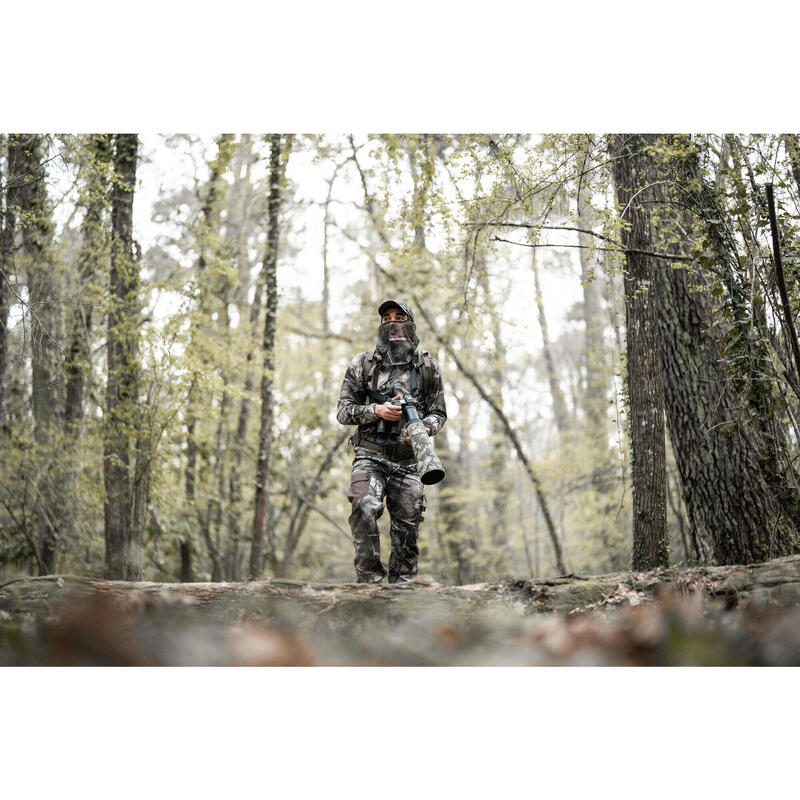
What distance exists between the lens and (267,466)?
828cm

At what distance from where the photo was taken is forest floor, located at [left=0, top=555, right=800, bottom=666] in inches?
127

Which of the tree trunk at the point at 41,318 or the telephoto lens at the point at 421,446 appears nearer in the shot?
the telephoto lens at the point at 421,446

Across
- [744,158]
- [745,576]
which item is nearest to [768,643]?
[745,576]

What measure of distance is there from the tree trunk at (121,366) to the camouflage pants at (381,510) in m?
3.25

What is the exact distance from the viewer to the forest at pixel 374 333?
4.44 m

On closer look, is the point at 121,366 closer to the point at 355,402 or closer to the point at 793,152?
the point at 355,402

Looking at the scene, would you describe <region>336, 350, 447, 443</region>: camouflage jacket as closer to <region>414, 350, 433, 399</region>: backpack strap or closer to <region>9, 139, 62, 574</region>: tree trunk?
<region>414, 350, 433, 399</region>: backpack strap

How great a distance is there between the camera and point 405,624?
3314 millimetres

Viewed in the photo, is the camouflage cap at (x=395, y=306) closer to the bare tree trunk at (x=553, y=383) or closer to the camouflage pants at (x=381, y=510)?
the camouflage pants at (x=381, y=510)

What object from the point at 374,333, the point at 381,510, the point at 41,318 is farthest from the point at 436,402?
the point at 374,333

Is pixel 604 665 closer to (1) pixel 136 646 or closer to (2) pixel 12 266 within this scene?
(1) pixel 136 646

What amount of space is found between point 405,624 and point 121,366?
4.32 m

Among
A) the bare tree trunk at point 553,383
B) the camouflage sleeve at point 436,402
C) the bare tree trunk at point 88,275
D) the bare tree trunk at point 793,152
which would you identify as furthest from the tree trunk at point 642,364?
the bare tree trunk at point 553,383

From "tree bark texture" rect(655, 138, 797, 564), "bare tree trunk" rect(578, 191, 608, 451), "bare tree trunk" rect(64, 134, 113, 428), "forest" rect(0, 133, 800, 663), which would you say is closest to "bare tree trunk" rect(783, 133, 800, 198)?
"forest" rect(0, 133, 800, 663)
